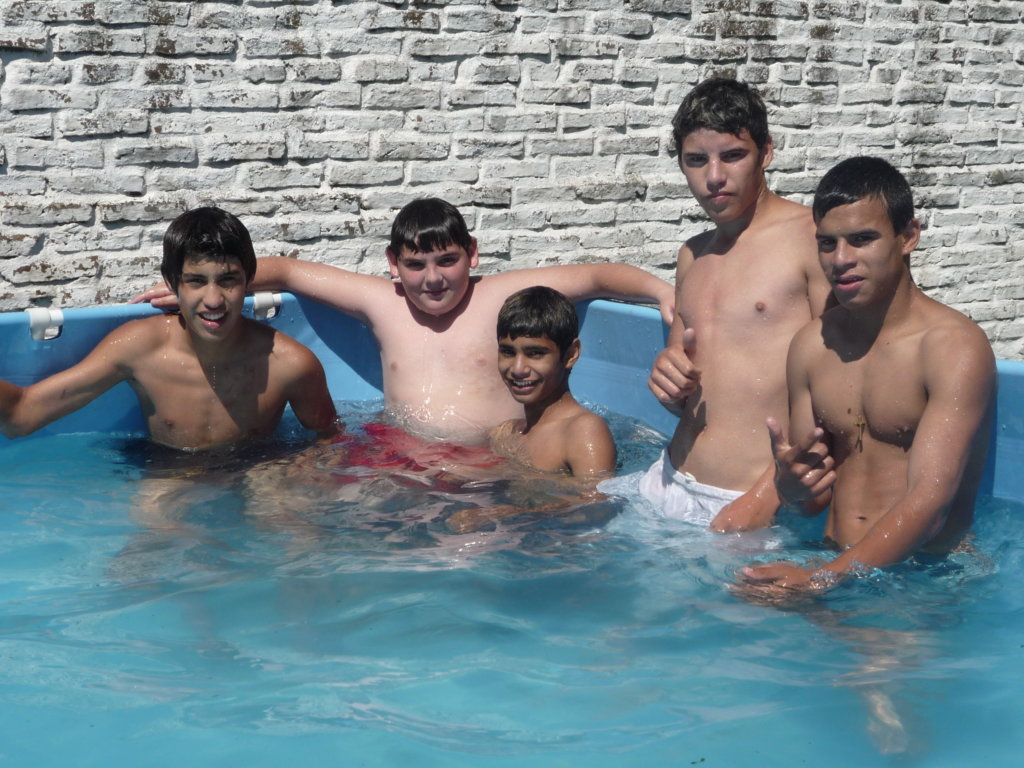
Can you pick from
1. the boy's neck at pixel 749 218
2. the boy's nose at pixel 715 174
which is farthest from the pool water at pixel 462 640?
the boy's nose at pixel 715 174

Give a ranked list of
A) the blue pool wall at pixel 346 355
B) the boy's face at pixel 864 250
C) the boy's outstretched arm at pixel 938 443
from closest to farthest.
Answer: the boy's outstretched arm at pixel 938 443 → the boy's face at pixel 864 250 → the blue pool wall at pixel 346 355

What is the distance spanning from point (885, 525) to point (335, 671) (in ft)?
4.22

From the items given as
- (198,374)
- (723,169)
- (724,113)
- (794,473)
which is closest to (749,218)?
(723,169)

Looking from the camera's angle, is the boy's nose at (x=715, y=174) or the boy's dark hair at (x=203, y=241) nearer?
the boy's nose at (x=715, y=174)

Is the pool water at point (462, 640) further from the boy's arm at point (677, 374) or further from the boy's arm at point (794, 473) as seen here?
the boy's arm at point (677, 374)

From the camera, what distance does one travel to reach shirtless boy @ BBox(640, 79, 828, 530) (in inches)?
127

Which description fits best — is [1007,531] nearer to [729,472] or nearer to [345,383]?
[729,472]


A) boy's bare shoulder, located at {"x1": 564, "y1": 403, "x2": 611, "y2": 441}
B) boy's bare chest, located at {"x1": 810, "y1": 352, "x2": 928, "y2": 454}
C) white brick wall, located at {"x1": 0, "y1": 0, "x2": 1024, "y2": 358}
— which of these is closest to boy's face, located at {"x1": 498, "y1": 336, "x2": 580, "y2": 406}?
boy's bare shoulder, located at {"x1": 564, "y1": 403, "x2": 611, "y2": 441}

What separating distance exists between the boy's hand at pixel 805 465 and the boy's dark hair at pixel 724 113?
94 centimetres

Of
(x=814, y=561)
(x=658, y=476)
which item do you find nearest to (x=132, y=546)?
(x=658, y=476)

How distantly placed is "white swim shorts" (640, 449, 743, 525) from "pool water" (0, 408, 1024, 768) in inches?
2.9

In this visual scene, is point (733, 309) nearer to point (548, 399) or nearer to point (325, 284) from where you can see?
point (548, 399)

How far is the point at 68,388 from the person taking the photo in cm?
386

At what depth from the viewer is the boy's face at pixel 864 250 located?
2699 millimetres
